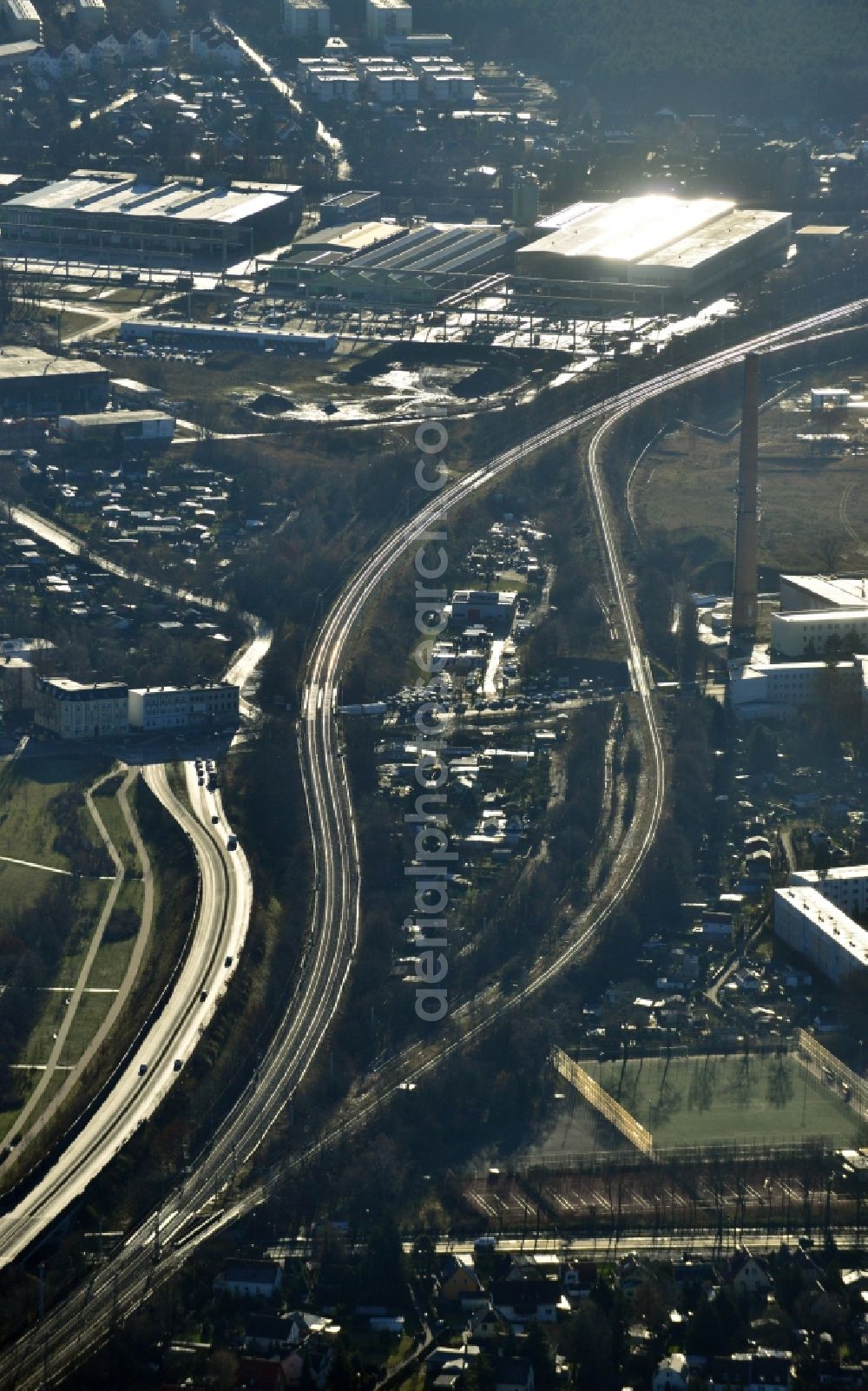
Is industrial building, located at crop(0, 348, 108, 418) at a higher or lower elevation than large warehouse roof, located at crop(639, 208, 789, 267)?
higher

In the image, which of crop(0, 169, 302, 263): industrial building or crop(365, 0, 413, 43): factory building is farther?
crop(365, 0, 413, 43): factory building

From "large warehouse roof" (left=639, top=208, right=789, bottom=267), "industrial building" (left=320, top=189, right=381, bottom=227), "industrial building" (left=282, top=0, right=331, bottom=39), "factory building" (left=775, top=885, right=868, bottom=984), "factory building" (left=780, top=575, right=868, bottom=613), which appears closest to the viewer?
"factory building" (left=775, top=885, right=868, bottom=984)

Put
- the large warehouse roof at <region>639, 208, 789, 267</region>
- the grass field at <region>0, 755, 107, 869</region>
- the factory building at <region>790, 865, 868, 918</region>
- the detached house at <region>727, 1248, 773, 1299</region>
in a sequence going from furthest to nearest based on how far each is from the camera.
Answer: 1. the large warehouse roof at <region>639, 208, 789, 267</region>
2. the grass field at <region>0, 755, 107, 869</region>
3. the factory building at <region>790, 865, 868, 918</region>
4. the detached house at <region>727, 1248, 773, 1299</region>

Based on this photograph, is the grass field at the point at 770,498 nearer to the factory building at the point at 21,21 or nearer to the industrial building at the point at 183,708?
the industrial building at the point at 183,708

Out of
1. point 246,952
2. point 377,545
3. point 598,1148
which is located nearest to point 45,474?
point 377,545

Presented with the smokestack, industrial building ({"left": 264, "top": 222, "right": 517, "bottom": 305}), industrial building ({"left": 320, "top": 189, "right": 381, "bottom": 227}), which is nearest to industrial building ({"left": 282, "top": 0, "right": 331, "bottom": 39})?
industrial building ({"left": 320, "top": 189, "right": 381, "bottom": 227})

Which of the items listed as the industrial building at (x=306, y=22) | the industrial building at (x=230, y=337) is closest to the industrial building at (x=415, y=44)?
the industrial building at (x=306, y=22)

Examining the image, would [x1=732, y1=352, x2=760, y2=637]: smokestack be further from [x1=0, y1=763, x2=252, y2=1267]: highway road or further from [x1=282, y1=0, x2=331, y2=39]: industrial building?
[x1=282, y1=0, x2=331, y2=39]: industrial building
